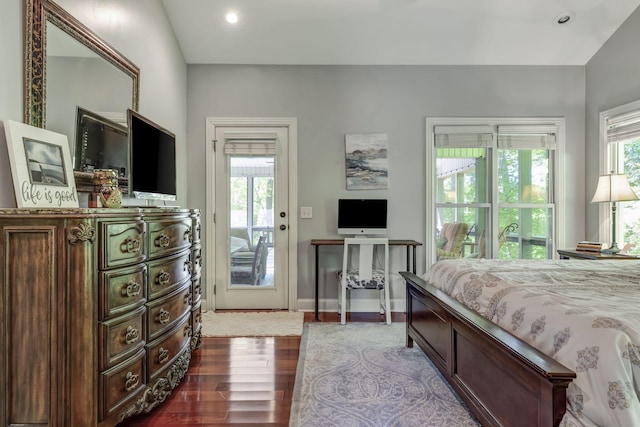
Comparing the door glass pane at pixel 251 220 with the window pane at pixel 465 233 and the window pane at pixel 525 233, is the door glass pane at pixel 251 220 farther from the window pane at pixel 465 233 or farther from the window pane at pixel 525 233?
the window pane at pixel 525 233

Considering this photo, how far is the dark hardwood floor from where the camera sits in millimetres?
1777

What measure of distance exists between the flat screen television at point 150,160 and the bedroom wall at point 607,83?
4.13 m

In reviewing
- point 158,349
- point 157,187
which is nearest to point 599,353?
point 158,349

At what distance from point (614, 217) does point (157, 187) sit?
406cm

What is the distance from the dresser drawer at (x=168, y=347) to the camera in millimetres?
1763

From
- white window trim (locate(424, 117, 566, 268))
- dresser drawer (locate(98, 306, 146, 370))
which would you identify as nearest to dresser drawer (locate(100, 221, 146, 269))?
dresser drawer (locate(98, 306, 146, 370))

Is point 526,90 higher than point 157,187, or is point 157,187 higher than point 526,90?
point 526,90

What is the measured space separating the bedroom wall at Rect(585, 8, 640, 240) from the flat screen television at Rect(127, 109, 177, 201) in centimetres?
413

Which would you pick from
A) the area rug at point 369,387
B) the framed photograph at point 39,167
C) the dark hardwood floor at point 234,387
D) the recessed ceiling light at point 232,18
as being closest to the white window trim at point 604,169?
the area rug at point 369,387

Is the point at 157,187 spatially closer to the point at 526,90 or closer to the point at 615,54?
the point at 526,90

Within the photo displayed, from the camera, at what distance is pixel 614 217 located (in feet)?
10.5

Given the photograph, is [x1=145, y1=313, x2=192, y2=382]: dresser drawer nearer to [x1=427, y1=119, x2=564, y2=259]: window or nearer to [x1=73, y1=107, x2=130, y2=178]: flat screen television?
[x1=73, y1=107, x2=130, y2=178]: flat screen television

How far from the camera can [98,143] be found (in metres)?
2.06

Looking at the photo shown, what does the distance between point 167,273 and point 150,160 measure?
0.79 m
